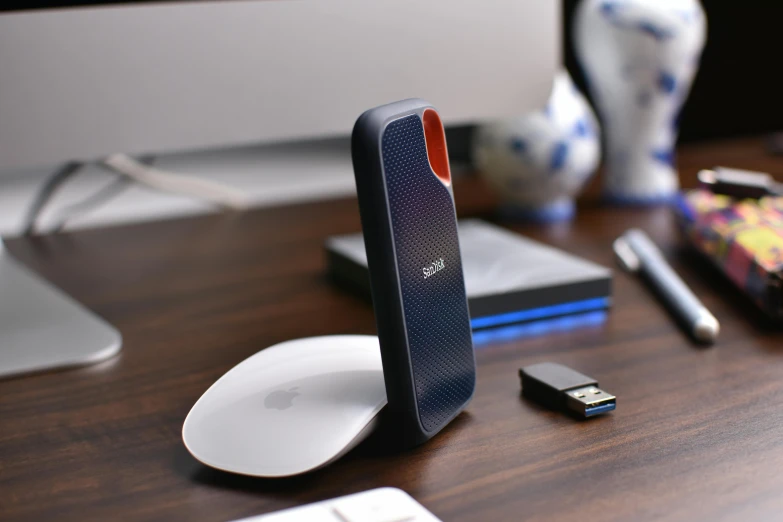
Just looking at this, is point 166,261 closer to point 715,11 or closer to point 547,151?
point 547,151

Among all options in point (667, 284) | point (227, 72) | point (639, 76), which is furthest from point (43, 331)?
point (639, 76)

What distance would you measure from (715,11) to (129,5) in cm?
109

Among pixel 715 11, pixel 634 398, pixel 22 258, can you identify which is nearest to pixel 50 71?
pixel 22 258

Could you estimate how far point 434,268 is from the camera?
42cm

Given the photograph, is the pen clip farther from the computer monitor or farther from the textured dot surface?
the textured dot surface

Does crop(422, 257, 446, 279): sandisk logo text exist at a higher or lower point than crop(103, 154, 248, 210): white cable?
higher

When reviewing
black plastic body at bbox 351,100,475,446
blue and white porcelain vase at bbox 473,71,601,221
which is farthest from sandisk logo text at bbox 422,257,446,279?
blue and white porcelain vase at bbox 473,71,601,221

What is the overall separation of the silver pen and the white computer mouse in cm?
24

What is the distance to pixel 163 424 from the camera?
1.52ft

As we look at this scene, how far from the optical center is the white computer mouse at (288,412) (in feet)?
1.24

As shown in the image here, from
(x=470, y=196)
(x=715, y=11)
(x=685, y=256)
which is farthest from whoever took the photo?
(x=715, y=11)

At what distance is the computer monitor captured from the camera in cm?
59

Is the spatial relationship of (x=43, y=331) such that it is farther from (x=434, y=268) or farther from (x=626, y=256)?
(x=626, y=256)

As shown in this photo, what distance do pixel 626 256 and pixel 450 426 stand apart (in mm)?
349
